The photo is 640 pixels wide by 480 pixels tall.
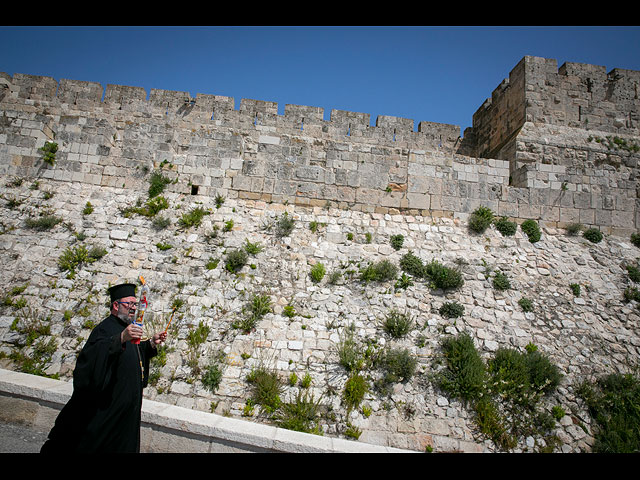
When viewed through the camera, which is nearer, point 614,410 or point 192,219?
point 614,410

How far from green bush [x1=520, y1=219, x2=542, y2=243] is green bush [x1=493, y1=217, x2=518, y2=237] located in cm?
25

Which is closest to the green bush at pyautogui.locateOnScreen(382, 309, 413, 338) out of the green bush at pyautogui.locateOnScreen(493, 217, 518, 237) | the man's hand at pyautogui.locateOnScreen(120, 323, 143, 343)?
the green bush at pyautogui.locateOnScreen(493, 217, 518, 237)

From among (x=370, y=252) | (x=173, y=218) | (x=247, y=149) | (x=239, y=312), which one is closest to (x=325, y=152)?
(x=247, y=149)

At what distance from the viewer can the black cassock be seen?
3035mm

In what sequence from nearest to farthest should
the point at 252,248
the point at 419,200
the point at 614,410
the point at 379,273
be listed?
1. the point at 614,410
2. the point at 379,273
3. the point at 252,248
4. the point at 419,200

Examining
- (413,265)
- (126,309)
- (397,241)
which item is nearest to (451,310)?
(413,265)

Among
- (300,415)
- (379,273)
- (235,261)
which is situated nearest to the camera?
(300,415)

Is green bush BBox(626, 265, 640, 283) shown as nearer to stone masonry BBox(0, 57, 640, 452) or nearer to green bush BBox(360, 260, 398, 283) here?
stone masonry BBox(0, 57, 640, 452)

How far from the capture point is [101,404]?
3.19m

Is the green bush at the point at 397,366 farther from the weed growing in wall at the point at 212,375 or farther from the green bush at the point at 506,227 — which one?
the green bush at the point at 506,227

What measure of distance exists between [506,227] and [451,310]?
3551 millimetres

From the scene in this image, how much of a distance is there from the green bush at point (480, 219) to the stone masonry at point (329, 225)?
0.73 ft

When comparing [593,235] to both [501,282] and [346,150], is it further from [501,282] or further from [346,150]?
[346,150]
